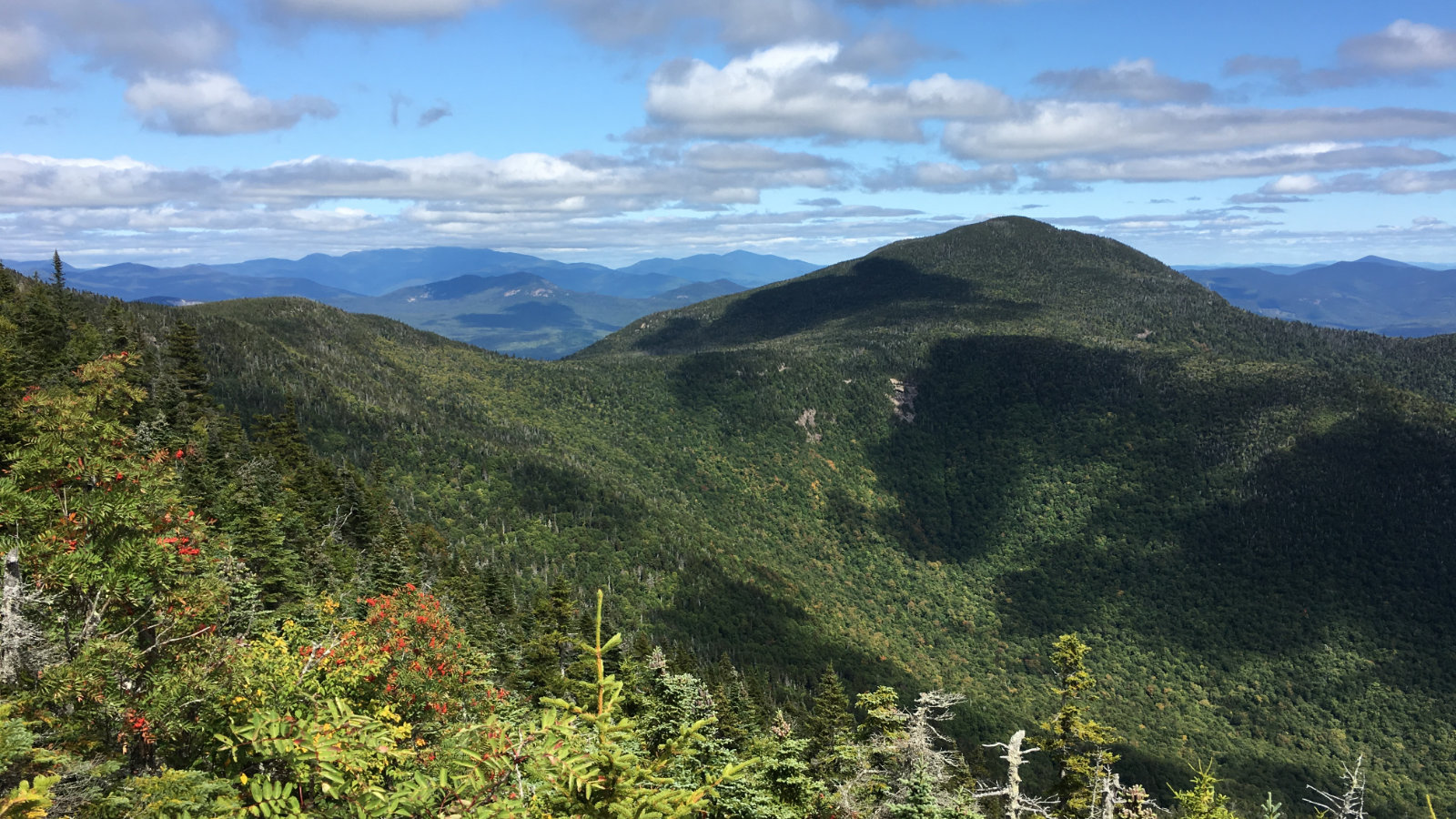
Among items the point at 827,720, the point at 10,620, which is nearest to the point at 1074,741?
the point at 827,720

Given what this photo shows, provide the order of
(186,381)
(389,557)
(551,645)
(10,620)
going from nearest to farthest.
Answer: (10,620) → (389,557) → (551,645) → (186,381)

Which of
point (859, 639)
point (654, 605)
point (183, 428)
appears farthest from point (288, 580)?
point (859, 639)

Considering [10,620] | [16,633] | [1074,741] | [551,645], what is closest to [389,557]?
[551,645]

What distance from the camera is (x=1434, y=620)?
187625 mm

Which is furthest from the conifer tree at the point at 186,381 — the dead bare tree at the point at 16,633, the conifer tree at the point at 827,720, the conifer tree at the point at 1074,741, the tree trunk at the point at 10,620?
the conifer tree at the point at 1074,741

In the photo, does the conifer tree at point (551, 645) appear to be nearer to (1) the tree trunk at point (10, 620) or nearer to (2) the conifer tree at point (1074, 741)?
(1) the tree trunk at point (10, 620)

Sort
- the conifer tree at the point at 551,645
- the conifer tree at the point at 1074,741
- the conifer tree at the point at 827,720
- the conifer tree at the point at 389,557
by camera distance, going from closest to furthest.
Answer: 1. the conifer tree at the point at 1074,741
2. the conifer tree at the point at 827,720
3. the conifer tree at the point at 389,557
4. the conifer tree at the point at 551,645

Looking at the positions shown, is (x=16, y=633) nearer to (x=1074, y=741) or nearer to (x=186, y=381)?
(x=1074, y=741)

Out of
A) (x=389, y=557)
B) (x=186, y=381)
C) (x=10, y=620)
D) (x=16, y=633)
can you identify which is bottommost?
(x=389, y=557)

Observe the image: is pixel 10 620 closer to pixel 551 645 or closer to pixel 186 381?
pixel 551 645

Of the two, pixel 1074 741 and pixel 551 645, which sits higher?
pixel 551 645

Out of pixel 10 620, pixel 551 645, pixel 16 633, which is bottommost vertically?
pixel 551 645

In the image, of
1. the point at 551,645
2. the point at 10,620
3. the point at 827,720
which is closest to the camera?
the point at 10,620

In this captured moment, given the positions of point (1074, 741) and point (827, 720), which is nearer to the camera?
point (1074, 741)
